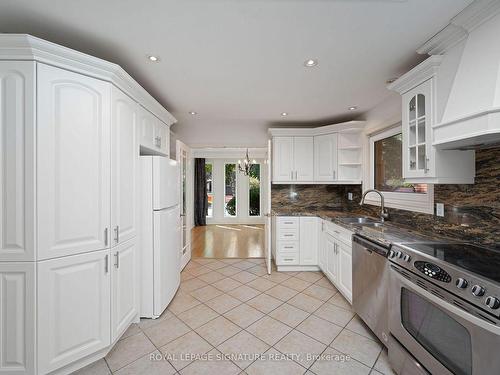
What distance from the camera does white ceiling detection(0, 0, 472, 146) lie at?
1315 millimetres

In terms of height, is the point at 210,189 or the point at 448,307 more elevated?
the point at 210,189

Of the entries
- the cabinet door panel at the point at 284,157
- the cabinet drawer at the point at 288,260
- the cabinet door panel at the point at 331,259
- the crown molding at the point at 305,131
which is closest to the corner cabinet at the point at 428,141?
the cabinet door panel at the point at 331,259

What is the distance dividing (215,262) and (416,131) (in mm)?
3434

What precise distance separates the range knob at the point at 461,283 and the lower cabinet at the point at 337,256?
1.24 m

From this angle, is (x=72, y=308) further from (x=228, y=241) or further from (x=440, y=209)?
(x=228, y=241)

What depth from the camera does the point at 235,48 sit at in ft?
5.61

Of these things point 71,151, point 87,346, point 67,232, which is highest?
point 71,151

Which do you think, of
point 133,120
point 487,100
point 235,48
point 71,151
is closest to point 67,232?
point 71,151

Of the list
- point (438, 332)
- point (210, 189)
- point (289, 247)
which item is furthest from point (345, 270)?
point (210, 189)

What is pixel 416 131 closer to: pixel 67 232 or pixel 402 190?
pixel 402 190

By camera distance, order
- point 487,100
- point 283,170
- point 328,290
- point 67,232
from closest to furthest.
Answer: point 487,100 → point 67,232 → point 328,290 → point 283,170

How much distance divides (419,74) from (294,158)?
2.12 m

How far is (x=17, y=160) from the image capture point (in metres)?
1.39

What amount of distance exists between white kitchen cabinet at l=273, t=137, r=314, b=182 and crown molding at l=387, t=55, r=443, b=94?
176 cm
